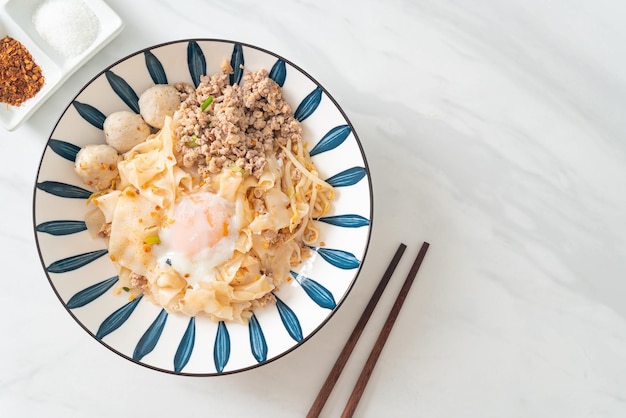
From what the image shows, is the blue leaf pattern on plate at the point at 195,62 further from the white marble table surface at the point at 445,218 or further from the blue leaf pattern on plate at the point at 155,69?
the white marble table surface at the point at 445,218

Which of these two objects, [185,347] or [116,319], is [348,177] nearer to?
[185,347]

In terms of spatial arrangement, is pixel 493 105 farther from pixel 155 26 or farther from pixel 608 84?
pixel 155 26

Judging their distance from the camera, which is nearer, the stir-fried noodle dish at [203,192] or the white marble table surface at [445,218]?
the stir-fried noodle dish at [203,192]

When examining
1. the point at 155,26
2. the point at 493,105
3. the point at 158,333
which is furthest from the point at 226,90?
the point at 493,105

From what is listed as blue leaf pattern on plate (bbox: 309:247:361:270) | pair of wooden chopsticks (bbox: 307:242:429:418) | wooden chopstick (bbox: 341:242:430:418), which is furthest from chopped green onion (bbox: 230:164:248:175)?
wooden chopstick (bbox: 341:242:430:418)

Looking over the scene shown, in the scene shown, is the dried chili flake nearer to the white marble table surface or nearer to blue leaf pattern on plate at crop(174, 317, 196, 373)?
the white marble table surface

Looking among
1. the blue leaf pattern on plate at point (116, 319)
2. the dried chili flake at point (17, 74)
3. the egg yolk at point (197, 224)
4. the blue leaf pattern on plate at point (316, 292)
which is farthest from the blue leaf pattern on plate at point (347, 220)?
the dried chili flake at point (17, 74)

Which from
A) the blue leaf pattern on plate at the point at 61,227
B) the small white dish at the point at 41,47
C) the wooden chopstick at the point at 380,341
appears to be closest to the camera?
the blue leaf pattern on plate at the point at 61,227
